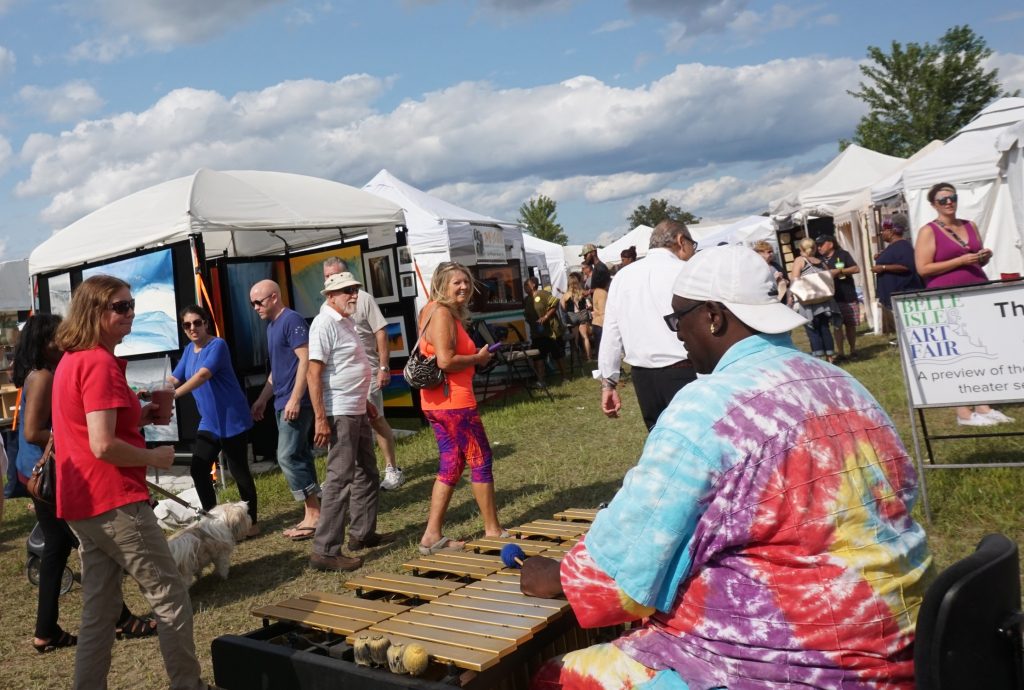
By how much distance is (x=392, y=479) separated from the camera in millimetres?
8172

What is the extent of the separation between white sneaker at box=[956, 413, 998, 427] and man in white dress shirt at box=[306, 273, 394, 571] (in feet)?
16.8

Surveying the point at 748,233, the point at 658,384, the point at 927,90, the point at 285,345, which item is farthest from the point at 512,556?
the point at 927,90

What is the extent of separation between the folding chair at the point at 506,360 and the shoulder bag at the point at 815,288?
391 cm

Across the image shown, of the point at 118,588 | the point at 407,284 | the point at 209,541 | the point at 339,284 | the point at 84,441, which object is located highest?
the point at 407,284

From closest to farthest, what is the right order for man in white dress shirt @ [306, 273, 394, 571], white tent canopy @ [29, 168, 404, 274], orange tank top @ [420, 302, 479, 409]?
orange tank top @ [420, 302, 479, 409]
man in white dress shirt @ [306, 273, 394, 571]
white tent canopy @ [29, 168, 404, 274]

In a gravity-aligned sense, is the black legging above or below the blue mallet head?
below

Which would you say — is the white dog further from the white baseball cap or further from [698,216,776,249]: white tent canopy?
[698,216,776,249]: white tent canopy

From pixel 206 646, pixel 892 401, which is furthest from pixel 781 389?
pixel 892 401

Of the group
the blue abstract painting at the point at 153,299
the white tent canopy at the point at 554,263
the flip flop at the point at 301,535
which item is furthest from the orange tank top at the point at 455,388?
the white tent canopy at the point at 554,263

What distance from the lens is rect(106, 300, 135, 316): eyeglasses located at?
356 cm

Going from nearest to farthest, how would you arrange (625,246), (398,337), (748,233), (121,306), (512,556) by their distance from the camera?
(512,556), (121,306), (398,337), (748,233), (625,246)

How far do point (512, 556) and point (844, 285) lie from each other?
38.9 feet

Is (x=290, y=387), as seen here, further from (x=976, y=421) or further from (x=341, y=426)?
(x=976, y=421)

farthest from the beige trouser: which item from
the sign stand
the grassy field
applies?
the sign stand
